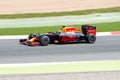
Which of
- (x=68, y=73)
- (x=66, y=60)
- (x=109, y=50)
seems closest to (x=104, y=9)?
(x=109, y=50)

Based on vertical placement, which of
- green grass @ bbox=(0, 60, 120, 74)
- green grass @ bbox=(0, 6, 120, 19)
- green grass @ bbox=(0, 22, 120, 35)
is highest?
green grass @ bbox=(0, 6, 120, 19)

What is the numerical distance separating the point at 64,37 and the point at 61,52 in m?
1.83

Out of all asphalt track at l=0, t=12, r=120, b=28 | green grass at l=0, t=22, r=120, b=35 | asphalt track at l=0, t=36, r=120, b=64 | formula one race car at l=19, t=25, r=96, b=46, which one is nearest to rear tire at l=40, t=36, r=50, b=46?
formula one race car at l=19, t=25, r=96, b=46

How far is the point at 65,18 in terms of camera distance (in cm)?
2844

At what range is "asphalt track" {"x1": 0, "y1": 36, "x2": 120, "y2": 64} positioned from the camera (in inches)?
572

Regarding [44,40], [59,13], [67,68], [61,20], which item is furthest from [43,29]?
[67,68]

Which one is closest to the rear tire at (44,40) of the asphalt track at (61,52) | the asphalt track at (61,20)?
the asphalt track at (61,52)

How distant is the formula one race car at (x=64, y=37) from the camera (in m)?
17.4

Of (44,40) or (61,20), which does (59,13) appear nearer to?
(61,20)

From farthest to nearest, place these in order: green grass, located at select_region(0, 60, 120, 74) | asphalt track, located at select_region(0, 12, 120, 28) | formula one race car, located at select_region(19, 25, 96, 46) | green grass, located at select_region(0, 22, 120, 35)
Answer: asphalt track, located at select_region(0, 12, 120, 28)
green grass, located at select_region(0, 22, 120, 35)
formula one race car, located at select_region(19, 25, 96, 46)
green grass, located at select_region(0, 60, 120, 74)

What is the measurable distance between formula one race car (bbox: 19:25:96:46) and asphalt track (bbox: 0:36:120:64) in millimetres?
236

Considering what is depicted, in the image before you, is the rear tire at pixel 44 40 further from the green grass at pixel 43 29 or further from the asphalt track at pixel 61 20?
the asphalt track at pixel 61 20

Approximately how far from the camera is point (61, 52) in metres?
15.9

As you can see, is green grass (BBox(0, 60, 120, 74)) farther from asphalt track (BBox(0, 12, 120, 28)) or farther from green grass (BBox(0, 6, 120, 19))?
green grass (BBox(0, 6, 120, 19))
